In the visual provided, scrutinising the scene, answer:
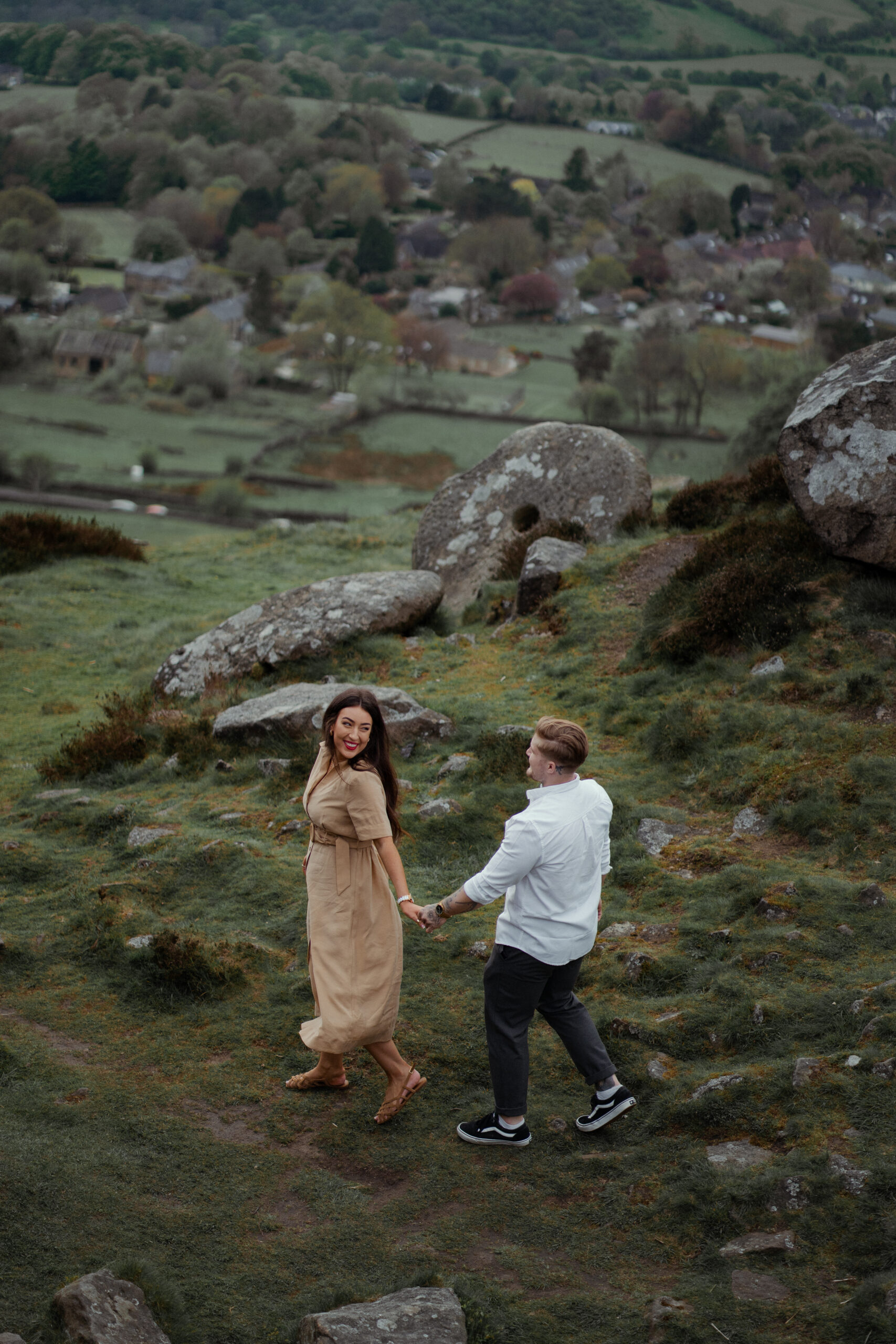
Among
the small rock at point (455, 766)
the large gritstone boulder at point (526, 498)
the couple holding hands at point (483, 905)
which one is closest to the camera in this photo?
the couple holding hands at point (483, 905)

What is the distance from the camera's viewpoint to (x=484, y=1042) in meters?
6.50

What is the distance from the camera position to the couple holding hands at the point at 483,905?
531 centimetres

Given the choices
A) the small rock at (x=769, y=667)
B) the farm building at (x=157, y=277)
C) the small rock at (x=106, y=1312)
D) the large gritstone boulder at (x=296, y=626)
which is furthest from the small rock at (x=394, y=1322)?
the farm building at (x=157, y=277)

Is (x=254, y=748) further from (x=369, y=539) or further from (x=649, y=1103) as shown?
(x=369, y=539)

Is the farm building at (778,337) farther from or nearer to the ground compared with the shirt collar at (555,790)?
nearer to the ground

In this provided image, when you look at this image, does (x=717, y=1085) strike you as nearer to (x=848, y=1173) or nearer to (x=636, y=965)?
(x=848, y=1173)

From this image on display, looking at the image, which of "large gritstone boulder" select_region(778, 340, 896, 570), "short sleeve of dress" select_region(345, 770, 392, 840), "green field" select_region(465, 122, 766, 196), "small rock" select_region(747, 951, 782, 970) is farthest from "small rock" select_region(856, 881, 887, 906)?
"green field" select_region(465, 122, 766, 196)

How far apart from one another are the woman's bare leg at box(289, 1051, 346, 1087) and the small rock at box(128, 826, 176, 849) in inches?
142

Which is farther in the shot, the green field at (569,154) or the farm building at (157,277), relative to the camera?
the green field at (569,154)

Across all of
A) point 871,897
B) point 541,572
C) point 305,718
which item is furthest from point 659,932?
Result: point 541,572

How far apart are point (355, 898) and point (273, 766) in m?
4.70

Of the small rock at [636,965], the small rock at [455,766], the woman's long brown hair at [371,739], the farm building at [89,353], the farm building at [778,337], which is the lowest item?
the farm building at [89,353]

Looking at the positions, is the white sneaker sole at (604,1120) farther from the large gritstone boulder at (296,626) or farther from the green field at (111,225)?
the green field at (111,225)

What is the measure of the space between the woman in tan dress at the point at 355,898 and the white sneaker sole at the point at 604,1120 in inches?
39.9
